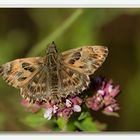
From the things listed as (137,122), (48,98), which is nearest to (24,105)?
(48,98)

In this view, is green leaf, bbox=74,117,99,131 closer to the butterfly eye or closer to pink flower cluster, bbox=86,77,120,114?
pink flower cluster, bbox=86,77,120,114

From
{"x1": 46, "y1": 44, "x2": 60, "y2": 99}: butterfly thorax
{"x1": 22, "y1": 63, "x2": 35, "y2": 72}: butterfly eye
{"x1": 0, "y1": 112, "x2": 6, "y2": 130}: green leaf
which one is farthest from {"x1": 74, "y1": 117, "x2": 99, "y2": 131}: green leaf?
{"x1": 0, "y1": 112, "x2": 6, "y2": 130}: green leaf

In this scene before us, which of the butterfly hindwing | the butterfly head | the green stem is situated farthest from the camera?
the green stem

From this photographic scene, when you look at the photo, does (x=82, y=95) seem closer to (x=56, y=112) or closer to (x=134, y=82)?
(x=56, y=112)

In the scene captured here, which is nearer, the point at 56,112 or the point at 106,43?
the point at 56,112

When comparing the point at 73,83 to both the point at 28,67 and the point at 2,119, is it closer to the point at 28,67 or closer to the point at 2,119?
the point at 28,67

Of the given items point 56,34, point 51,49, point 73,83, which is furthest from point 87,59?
point 56,34
